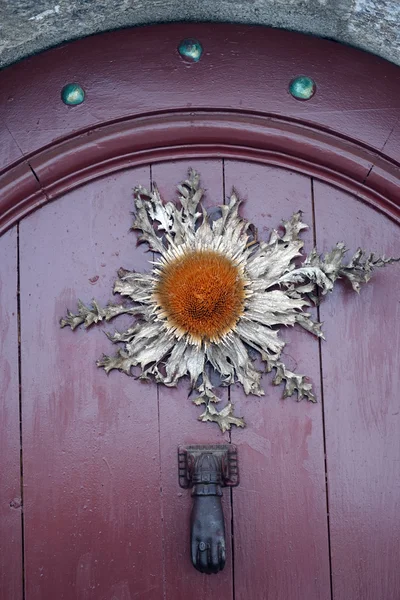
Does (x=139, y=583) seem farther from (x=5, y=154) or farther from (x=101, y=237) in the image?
(x=5, y=154)

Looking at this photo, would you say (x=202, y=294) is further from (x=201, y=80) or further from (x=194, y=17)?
(x=194, y=17)

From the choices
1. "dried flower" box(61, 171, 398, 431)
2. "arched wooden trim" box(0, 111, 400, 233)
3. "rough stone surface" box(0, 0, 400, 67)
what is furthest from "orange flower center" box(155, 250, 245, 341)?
"rough stone surface" box(0, 0, 400, 67)

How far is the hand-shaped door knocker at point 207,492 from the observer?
1492mm

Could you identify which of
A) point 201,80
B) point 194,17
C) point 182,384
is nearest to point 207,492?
point 182,384

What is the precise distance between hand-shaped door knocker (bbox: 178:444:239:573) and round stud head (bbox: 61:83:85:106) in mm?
707

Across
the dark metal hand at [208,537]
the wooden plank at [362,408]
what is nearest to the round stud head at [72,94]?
the wooden plank at [362,408]

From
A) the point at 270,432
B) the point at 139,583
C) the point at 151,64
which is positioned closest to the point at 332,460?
the point at 270,432

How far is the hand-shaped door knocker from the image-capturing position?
4.90 ft

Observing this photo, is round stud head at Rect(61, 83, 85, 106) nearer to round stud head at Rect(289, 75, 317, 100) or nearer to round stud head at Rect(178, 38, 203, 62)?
round stud head at Rect(178, 38, 203, 62)

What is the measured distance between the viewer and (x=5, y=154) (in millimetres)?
1676

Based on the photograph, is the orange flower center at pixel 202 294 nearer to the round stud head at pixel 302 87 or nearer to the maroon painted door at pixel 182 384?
the maroon painted door at pixel 182 384

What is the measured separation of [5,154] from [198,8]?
1.54ft

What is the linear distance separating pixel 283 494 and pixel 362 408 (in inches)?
8.6

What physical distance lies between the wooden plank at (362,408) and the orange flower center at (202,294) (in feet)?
0.62
